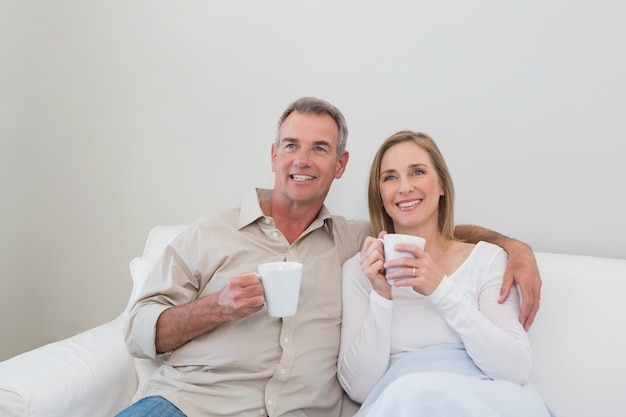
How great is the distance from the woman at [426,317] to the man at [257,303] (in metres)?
0.08

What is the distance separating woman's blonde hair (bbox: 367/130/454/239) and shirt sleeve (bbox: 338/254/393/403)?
20 cm

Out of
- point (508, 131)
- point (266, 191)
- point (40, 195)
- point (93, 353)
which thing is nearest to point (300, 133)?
point (266, 191)

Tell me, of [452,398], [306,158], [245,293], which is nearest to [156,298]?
[245,293]

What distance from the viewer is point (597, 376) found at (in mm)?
1160

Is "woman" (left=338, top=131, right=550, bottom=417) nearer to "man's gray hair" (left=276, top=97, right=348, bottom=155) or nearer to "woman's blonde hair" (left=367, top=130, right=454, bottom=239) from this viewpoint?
"woman's blonde hair" (left=367, top=130, right=454, bottom=239)

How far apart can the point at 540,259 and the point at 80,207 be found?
1824mm

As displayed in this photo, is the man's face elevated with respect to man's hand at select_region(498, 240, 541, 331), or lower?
elevated

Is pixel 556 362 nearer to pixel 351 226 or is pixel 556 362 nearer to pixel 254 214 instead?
pixel 351 226

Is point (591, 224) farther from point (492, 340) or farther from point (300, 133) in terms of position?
point (300, 133)

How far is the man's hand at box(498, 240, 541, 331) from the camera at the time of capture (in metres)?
1.12

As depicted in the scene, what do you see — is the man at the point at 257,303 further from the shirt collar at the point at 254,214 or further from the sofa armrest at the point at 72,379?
the sofa armrest at the point at 72,379

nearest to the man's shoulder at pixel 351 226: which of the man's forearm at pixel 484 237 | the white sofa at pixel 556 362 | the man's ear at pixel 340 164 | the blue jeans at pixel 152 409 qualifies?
the man's ear at pixel 340 164

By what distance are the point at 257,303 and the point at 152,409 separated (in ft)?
1.18

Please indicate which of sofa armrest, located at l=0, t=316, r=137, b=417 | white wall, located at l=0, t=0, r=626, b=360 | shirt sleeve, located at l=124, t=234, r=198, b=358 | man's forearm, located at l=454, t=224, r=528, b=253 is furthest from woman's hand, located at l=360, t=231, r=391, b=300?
sofa armrest, located at l=0, t=316, r=137, b=417
